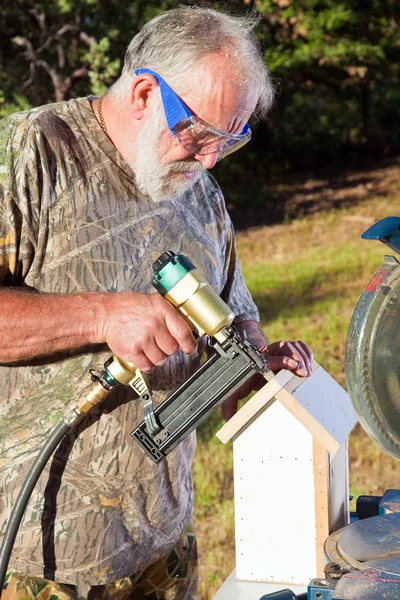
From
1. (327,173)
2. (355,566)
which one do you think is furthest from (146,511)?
(327,173)

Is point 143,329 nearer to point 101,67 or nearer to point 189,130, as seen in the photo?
point 189,130

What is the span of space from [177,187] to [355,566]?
43.2 inches

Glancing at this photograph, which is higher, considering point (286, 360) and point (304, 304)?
point (286, 360)

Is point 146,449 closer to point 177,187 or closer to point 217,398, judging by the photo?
point 217,398

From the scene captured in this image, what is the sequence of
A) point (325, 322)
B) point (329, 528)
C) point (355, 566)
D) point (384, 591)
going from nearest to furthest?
point (384, 591) → point (355, 566) → point (329, 528) → point (325, 322)

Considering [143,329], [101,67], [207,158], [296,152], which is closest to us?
[143,329]

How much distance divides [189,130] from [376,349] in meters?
0.85

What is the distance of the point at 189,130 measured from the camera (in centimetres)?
225

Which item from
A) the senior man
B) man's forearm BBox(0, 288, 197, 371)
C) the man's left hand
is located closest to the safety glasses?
the senior man

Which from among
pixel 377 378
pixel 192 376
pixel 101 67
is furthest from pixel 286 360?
pixel 101 67

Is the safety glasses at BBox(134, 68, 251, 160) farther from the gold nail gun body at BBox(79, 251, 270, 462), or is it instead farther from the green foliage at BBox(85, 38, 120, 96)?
the green foliage at BBox(85, 38, 120, 96)

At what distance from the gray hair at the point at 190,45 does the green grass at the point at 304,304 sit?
276cm

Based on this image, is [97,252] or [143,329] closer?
[143,329]

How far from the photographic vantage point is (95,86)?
9922 mm
